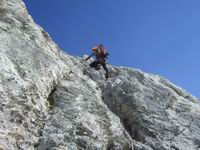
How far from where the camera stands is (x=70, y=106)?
2197 cm

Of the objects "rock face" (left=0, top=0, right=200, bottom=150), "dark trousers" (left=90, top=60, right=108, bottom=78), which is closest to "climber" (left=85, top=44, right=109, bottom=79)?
"dark trousers" (left=90, top=60, right=108, bottom=78)

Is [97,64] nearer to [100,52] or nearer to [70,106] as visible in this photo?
[100,52]

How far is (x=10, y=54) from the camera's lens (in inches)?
870

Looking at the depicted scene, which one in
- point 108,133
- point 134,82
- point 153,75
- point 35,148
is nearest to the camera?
point 35,148

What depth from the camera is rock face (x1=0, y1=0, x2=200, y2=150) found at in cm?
1895

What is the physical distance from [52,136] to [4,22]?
9914 millimetres

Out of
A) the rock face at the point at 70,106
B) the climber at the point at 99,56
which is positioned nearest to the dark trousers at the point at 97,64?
the climber at the point at 99,56

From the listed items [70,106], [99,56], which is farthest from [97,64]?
[70,106]

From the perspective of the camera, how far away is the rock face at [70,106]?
19.0m

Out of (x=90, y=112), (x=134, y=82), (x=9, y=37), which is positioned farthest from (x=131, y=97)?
(x=9, y=37)

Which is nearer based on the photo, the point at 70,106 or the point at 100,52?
the point at 70,106

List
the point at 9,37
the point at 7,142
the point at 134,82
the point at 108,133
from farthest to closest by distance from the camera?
the point at 134,82 < the point at 9,37 < the point at 108,133 < the point at 7,142

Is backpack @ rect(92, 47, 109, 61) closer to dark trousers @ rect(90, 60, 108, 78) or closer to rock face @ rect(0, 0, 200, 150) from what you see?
dark trousers @ rect(90, 60, 108, 78)

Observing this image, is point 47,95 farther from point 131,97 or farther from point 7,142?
point 131,97
